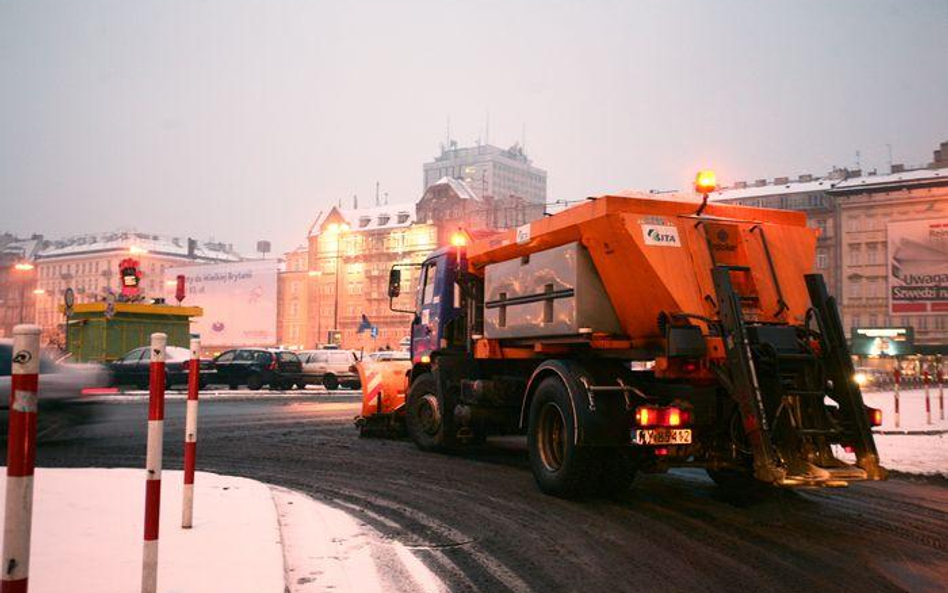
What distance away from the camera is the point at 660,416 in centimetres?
730

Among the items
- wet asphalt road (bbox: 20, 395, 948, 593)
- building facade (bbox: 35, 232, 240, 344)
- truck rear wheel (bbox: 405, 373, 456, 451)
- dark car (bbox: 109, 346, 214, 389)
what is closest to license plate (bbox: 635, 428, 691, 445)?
wet asphalt road (bbox: 20, 395, 948, 593)

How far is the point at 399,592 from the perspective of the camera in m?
4.76

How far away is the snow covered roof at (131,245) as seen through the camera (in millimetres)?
133875

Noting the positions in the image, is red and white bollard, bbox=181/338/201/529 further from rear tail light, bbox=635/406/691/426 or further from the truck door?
the truck door

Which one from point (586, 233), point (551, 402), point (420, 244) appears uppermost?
point (420, 244)

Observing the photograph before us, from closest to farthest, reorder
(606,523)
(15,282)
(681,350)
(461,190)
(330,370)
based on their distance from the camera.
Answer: (606,523)
(681,350)
(330,370)
(461,190)
(15,282)

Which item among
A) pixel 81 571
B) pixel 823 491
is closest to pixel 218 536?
pixel 81 571

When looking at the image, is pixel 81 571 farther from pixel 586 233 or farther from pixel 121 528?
pixel 586 233

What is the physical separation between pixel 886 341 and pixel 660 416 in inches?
2747

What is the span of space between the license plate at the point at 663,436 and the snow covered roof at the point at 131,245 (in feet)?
436

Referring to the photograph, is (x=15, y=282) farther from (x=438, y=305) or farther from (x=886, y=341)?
(x=438, y=305)

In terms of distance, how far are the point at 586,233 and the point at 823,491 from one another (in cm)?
376

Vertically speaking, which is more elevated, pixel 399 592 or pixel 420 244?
pixel 420 244

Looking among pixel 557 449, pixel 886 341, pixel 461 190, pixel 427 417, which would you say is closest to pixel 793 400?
pixel 557 449
